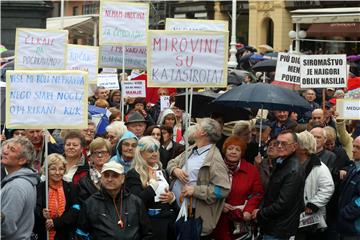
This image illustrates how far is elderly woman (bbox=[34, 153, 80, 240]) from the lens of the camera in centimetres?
790

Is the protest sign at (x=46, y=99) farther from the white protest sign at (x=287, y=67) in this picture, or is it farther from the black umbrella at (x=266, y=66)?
the black umbrella at (x=266, y=66)

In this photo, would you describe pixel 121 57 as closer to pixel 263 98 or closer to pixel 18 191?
pixel 263 98

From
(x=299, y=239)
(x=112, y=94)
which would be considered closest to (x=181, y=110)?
(x=112, y=94)

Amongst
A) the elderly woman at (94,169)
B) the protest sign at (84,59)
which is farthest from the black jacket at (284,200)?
the protest sign at (84,59)

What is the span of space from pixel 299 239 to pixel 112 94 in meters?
7.63

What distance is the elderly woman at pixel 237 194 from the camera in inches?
346

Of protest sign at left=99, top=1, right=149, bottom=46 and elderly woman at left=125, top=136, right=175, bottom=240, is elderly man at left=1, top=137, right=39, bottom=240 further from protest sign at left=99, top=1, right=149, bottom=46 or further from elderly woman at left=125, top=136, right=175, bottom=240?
protest sign at left=99, top=1, right=149, bottom=46

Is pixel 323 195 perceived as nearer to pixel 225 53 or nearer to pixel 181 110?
pixel 225 53

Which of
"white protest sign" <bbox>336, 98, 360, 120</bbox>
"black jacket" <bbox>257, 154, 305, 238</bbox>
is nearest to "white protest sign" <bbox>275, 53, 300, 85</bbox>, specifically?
"white protest sign" <bbox>336, 98, 360, 120</bbox>

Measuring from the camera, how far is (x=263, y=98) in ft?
32.7

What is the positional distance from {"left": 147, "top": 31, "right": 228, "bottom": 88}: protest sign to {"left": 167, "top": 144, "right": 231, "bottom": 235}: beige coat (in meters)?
0.86

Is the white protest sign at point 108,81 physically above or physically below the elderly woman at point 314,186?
above

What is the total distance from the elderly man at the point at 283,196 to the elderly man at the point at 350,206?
430 millimetres

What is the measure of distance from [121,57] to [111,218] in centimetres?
859
